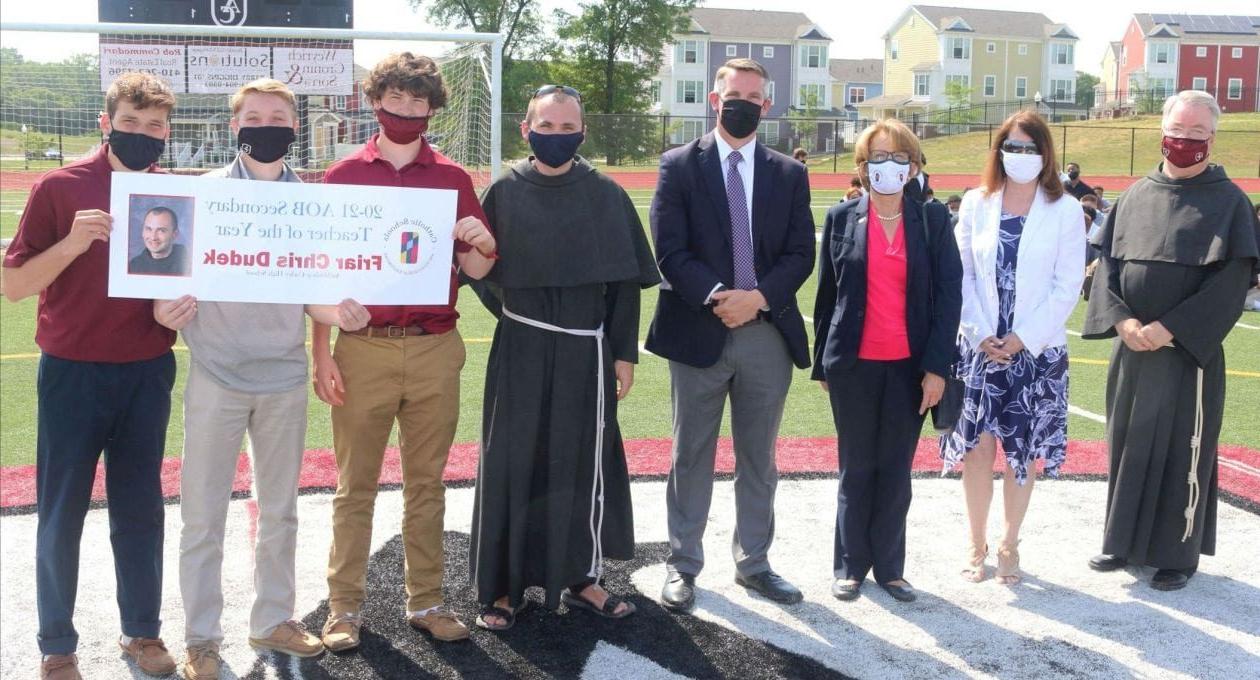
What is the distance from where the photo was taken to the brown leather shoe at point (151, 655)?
4145 mm

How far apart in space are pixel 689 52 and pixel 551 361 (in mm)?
74895

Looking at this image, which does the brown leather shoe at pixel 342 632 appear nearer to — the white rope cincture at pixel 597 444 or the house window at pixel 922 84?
the white rope cincture at pixel 597 444

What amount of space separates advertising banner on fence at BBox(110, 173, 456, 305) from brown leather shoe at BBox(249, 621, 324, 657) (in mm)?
1235

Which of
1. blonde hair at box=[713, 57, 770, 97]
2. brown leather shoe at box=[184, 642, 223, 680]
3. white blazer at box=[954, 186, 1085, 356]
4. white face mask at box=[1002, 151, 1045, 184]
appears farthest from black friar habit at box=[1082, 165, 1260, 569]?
brown leather shoe at box=[184, 642, 223, 680]

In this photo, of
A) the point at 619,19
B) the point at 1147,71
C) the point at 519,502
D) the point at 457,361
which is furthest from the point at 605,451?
the point at 1147,71

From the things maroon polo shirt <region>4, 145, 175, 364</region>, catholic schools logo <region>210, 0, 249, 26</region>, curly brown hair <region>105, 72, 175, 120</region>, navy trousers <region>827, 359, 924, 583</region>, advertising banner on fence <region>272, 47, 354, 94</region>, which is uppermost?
catholic schools logo <region>210, 0, 249, 26</region>

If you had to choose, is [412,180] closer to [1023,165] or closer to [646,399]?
[1023,165]

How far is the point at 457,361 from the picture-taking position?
455 cm

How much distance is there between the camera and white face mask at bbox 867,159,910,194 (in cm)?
484

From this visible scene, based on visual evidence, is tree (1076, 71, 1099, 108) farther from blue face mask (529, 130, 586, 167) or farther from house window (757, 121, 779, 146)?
blue face mask (529, 130, 586, 167)

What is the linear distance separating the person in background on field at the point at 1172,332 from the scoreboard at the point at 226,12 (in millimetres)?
6385

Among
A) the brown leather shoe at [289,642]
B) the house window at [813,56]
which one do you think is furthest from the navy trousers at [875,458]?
the house window at [813,56]

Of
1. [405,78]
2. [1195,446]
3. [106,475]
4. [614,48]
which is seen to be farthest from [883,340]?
[614,48]

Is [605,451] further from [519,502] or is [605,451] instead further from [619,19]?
[619,19]
